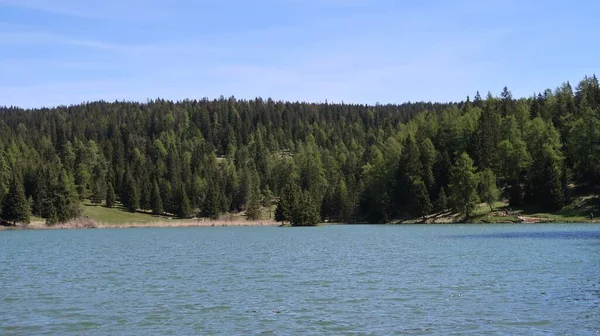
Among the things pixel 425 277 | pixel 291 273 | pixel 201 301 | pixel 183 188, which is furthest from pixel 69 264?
pixel 183 188

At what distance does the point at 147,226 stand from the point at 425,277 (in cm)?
13624

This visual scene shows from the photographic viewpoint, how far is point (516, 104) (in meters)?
191

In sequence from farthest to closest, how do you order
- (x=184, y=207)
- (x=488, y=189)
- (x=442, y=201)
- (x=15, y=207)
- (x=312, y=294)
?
(x=184, y=207) < (x=15, y=207) < (x=442, y=201) < (x=488, y=189) < (x=312, y=294)

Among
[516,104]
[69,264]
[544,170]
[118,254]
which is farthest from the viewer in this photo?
[516,104]

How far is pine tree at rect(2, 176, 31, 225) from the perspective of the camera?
151m

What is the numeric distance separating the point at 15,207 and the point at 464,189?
102m

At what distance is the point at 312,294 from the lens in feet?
111

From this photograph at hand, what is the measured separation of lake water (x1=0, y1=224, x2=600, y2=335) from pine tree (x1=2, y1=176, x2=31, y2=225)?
101m

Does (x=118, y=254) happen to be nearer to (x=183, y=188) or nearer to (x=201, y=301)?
(x=201, y=301)

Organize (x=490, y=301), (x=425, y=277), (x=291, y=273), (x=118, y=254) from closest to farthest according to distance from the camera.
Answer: (x=490, y=301), (x=425, y=277), (x=291, y=273), (x=118, y=254)

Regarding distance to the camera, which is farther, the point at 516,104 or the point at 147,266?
the point at 516,104

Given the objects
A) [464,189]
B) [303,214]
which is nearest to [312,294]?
[464,189]

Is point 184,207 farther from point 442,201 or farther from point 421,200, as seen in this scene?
point 442,201

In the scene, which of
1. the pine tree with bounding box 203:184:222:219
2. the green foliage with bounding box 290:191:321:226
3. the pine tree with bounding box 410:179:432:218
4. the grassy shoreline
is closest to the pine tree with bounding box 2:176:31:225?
the grassy shoreline
